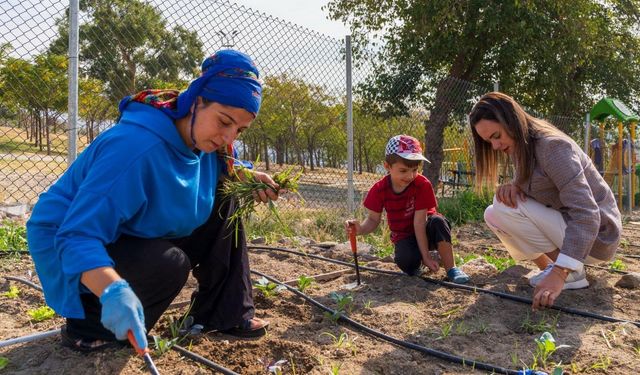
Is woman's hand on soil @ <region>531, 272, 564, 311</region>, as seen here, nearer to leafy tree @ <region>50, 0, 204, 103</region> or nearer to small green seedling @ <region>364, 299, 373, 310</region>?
small green seedling @ <region>364, 299, 373, 310</region>

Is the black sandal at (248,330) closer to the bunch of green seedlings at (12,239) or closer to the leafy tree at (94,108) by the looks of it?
the bunch of green seedlings at (12,239)

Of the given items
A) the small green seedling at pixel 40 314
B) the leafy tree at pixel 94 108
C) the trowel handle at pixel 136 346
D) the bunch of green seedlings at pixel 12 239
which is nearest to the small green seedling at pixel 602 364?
the trowel handle at pixel 136 346

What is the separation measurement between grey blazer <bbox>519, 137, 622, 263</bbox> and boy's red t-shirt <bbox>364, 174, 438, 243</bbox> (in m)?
0.55

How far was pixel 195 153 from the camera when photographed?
2.01m

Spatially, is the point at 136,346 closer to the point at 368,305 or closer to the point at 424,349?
the point at 424,349

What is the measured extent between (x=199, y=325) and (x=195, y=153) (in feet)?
2.50

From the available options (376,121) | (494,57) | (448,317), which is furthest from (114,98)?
(494,57)

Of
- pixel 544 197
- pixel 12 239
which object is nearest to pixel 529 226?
pixel 544 197

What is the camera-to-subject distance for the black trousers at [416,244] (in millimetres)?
3314

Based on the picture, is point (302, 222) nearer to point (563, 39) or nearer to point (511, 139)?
point (511, 139)

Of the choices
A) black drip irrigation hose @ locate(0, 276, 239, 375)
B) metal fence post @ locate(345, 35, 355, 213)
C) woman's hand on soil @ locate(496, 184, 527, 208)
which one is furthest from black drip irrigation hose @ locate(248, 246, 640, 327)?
metal fence post @ locate(345, 35, 355, 213)

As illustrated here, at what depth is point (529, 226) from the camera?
3123 mm

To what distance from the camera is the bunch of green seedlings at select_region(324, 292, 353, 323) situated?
2527mm

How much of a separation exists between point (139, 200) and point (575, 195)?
2.01 meters
